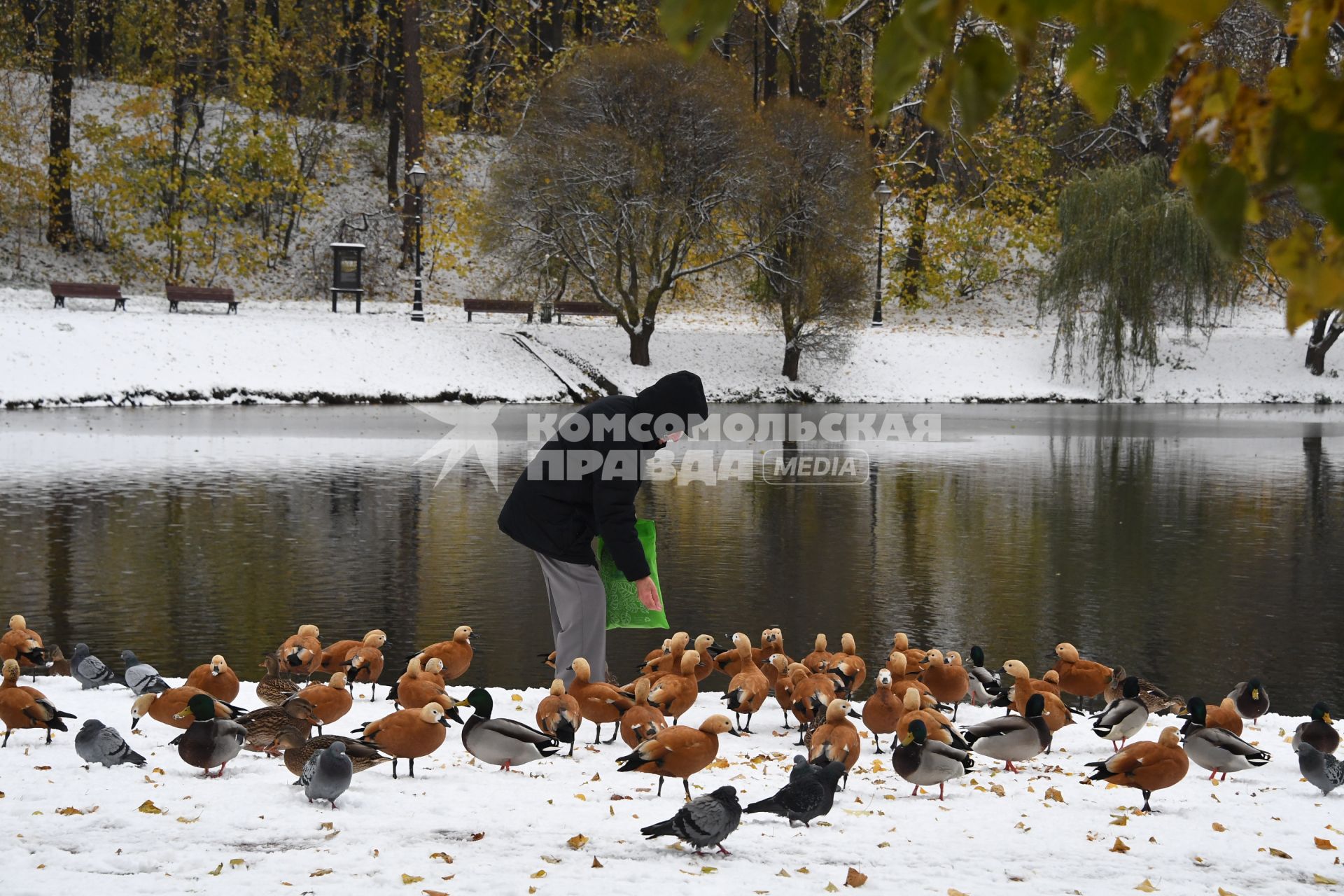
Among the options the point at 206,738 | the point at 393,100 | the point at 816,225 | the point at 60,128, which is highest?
the point at 393,100

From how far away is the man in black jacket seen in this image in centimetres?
661

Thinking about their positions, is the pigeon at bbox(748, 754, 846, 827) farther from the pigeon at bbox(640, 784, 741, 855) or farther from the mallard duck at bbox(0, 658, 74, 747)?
the mallard duck at bbox(0, 658, 74, 747)

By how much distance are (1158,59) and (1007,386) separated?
124 feet

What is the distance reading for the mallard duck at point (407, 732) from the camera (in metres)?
5.72

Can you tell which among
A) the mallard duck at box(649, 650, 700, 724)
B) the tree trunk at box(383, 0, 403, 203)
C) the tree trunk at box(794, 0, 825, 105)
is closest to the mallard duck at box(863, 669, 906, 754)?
the mallard duck at box(649, 650, 700, 724)

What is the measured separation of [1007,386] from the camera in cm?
3822

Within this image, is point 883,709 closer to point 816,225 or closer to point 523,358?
point 523,358

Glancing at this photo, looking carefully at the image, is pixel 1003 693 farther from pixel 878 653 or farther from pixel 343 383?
pixel 343 383

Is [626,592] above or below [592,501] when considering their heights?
below

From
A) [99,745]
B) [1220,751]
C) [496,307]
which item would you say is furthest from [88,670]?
[496,307]

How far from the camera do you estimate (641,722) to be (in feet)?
20.2

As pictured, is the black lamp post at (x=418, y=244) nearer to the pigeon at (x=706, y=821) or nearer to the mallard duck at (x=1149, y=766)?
the mallard duck at (x=1149, y=766)

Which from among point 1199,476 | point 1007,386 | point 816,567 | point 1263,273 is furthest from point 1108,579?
point 1263,273

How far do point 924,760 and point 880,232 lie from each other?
120ft
